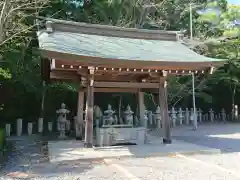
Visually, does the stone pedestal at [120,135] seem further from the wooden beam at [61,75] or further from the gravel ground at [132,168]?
the wooden beam at [61,75]

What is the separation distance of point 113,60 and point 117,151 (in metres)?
2.39

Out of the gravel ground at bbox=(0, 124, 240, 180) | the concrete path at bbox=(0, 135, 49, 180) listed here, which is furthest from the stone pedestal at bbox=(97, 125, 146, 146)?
the concrete path at bbox=(0, 135, 49, 180)

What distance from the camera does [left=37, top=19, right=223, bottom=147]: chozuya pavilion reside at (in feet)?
23.0

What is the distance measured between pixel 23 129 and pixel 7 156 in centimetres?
581

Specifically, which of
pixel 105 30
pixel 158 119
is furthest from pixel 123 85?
pixel 158 119

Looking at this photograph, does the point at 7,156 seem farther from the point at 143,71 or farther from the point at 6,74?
the point at 143,71

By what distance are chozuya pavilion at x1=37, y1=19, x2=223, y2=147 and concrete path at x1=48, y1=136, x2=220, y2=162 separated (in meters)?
0.41

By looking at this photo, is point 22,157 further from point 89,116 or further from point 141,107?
point 141,107

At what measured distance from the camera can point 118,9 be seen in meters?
15.6

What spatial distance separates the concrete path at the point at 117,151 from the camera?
677 centimetres

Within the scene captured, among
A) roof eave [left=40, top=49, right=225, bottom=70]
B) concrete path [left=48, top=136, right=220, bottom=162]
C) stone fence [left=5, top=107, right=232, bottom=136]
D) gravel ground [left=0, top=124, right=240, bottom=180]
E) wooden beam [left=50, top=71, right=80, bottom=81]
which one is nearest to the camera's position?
gravel ground [left=0, top=124, right=240, bottom=180]

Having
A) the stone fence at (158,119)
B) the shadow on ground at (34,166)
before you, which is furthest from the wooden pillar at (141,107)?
the shadow on ground at (34,166)

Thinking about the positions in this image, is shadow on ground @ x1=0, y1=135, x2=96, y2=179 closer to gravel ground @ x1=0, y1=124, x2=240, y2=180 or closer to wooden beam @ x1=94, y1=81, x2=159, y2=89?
gravel ground @ x1=0, y1=124, x2=240, y2=180

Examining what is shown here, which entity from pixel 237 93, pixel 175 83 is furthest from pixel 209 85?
pixel 175 83
